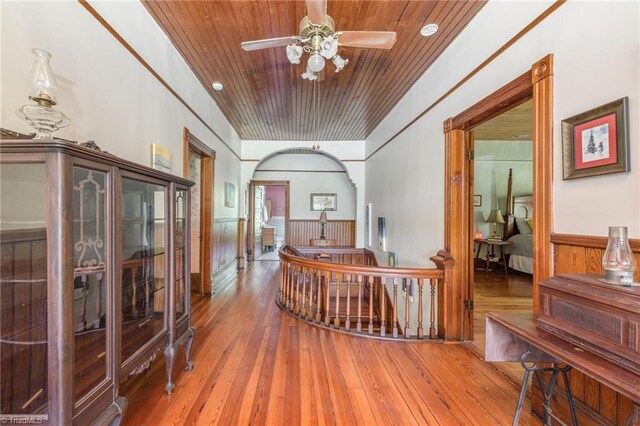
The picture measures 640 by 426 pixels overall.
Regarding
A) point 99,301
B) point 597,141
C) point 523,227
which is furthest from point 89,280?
point 523,227

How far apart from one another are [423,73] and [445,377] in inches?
126

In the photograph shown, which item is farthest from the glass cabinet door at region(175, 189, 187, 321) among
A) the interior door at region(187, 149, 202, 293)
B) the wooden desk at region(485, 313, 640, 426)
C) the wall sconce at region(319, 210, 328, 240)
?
the wall sconce at region(319, 210, 328, 240)

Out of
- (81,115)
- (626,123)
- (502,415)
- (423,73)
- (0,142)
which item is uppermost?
(423,73)

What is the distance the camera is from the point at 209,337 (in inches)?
109

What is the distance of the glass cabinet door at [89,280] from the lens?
1.17 metres

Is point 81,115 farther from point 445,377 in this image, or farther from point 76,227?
point 445,377

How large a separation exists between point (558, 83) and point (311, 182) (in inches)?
269

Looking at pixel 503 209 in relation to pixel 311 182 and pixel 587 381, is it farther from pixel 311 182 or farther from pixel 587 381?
pixel 587 381

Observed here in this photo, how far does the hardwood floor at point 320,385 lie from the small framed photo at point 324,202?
5.45m

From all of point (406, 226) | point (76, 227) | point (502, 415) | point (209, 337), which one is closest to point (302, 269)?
point (209, 337)

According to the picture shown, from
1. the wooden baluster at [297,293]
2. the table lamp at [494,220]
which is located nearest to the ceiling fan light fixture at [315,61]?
the wooden baluster at [297,293]

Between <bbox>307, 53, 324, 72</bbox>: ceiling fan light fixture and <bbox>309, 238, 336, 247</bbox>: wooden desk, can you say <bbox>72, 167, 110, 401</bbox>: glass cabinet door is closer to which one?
<bbox>307, 53, 324, 72</bbox>: ceiling fan light fixture

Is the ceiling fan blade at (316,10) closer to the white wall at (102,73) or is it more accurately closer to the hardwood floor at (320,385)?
the white wall at (102,73)

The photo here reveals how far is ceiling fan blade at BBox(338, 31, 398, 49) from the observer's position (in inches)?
79.0
